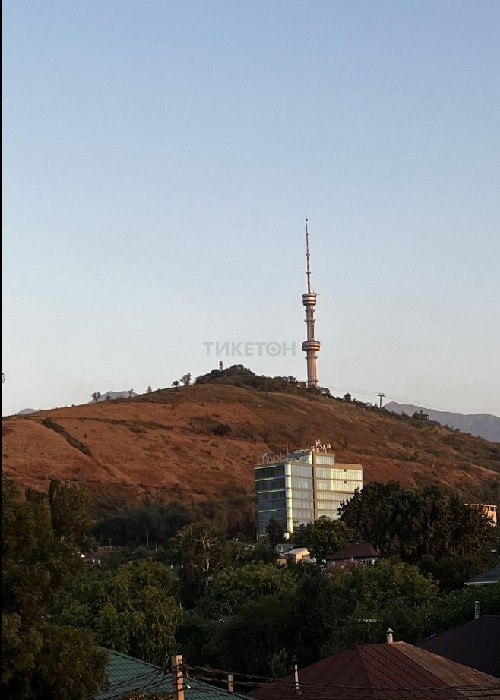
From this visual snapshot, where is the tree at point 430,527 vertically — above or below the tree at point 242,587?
above

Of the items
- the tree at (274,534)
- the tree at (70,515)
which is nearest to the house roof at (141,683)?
the tree at (70,515)

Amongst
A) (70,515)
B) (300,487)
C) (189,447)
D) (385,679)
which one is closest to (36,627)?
(385,679)

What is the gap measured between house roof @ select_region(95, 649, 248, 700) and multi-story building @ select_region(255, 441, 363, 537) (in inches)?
4031

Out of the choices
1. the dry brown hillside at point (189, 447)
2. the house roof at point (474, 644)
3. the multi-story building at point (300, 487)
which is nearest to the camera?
the house roof at point (474, 644)

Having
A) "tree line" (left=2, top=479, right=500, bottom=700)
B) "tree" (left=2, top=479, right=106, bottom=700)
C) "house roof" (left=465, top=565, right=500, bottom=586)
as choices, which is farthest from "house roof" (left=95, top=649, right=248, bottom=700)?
"house roof" (left=465, top=565, right=500, bottom=586)

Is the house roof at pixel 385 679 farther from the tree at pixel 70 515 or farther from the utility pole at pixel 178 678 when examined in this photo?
the tree at pixel 70 515

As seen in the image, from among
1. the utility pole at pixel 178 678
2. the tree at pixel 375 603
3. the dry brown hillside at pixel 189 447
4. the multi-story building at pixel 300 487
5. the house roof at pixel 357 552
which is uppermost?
the dry brown hillside at pixel 189 447

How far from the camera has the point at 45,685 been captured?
2309cm

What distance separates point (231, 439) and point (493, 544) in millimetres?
90278

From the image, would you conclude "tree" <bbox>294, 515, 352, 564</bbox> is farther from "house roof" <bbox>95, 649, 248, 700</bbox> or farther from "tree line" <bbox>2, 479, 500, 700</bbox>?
"house roof" <bbox>95, 649, 248, 700</bbox>

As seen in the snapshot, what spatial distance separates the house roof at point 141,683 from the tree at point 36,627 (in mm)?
4598

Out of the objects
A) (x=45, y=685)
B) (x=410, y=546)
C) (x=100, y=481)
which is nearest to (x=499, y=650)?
(x=45, y=685)

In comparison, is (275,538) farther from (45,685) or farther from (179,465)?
(45,685)

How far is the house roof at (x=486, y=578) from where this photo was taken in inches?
2689
